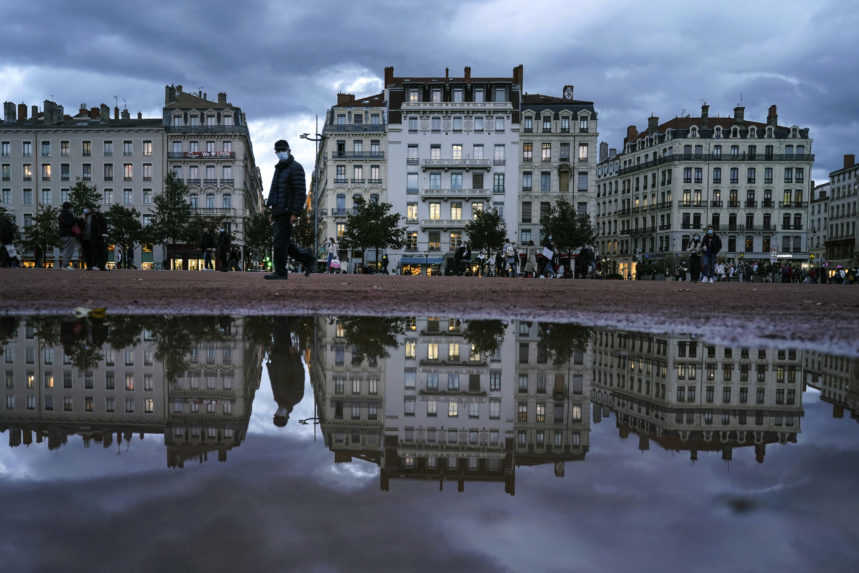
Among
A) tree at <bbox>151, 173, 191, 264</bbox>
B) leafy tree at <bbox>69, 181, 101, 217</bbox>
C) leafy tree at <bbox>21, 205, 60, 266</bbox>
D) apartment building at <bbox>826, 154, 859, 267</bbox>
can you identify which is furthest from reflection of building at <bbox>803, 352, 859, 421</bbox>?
apartment building at <bbox>826, 154, 859, 267</bbox>

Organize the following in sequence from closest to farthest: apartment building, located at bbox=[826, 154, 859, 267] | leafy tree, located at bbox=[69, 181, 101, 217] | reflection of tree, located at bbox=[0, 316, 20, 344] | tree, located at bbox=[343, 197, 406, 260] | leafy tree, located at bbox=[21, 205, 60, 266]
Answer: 1. reflection of tree, located at bbox=[0, 316, 20, 344]
2. leafy tree, located at bbox=[69, 181, 101, 217]
3. tree, located at bbox=[343, 197, 406, 260]
4. leafy tree, located at bbox=[21, 205, 60, 266]
5. apartment building, located at bbox=[826, 154, 859, 267]

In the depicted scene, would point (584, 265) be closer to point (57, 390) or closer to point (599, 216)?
point (57, 390)

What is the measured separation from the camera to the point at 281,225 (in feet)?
34.3

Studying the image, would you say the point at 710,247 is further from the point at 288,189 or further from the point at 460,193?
the point at 460,193

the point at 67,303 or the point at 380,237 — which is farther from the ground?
the point at 380,237

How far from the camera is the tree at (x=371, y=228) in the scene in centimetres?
5409

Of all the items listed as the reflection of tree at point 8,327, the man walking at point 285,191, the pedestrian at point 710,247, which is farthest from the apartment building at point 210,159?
the reflection of tree at point 8,327

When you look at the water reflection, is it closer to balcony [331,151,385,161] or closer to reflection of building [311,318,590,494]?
reflection of building [311,318,590,494]

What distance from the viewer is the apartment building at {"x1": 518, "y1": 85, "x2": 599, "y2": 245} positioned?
63656 millimetres

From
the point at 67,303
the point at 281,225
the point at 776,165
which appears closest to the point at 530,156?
the point at 776,165

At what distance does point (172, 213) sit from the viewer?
5494cm

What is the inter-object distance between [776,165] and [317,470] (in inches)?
3395

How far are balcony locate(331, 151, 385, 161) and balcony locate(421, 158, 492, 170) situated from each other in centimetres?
470

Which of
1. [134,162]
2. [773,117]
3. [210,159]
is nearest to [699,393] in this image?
[210,159]
